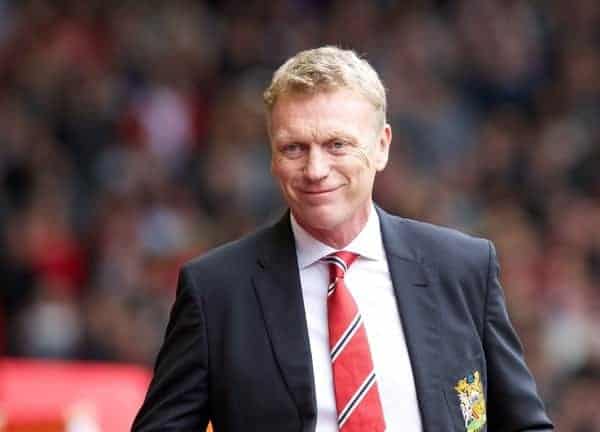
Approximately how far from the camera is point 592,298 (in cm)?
859

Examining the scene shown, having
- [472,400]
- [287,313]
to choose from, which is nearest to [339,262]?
[287,313]

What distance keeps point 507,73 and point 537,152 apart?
108 centimetres

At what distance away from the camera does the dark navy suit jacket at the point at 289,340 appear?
10.7 feet

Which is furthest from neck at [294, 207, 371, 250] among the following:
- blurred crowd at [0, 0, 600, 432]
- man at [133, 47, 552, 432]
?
blurred crowd at [0, 0, 600, 432]

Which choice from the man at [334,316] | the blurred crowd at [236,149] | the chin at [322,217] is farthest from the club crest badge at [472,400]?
the blurred crowd at [236,149]

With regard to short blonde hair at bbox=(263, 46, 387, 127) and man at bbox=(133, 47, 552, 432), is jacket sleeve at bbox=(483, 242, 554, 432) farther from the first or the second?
short blonde hair at bbox=(263, 46, 387, 127)

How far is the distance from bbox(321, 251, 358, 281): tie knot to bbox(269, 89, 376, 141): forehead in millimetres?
283

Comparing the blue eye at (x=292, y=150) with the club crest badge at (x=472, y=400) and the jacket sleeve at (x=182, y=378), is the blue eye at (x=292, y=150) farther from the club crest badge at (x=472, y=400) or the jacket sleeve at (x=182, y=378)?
the club crest badge at (x=472, y=400)

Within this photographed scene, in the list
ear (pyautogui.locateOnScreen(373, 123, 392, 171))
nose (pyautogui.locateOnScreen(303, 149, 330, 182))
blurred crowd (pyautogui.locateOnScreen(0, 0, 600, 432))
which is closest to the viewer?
nose (pyautogui.locateOnScreen(303, 149, 330, 182))

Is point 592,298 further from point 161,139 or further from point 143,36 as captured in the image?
point 143,36

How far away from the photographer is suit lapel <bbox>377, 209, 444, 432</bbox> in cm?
325

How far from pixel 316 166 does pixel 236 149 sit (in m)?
6.92

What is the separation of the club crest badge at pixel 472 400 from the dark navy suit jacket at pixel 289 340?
0.5 inches

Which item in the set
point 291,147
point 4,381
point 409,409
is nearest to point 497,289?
point 409,409
